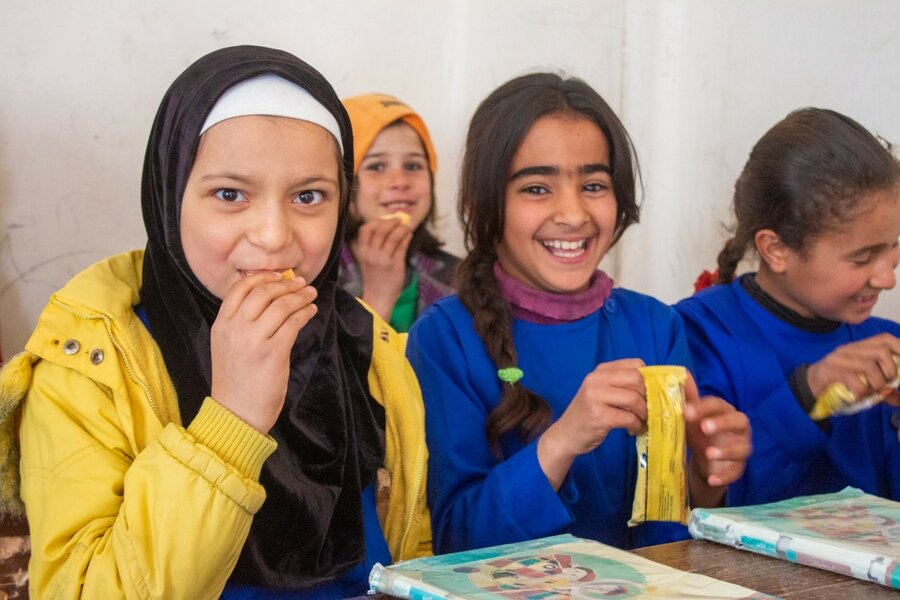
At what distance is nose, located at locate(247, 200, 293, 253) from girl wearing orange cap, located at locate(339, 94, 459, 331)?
173 centimetres

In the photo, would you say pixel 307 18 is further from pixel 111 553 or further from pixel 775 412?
pixel 111 553

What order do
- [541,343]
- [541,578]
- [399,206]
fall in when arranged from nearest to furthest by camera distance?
[541,578] → [541,343] → [399,206]

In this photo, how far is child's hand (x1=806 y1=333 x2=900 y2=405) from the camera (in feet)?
6.13

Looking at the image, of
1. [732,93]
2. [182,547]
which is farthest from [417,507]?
[732,93]

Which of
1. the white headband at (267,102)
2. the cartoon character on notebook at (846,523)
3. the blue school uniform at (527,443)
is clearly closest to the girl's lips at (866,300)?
the blue school uniform at (527,443)

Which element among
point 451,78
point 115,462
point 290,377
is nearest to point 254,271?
point 290,377

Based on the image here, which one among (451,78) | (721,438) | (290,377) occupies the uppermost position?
(451,78)

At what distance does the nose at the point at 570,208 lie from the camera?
6.41ft

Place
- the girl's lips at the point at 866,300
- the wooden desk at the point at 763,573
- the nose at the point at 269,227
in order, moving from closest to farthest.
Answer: the wooden desk at the point at 763,573 < the nose at the point at 269,227 < the girl's lips at the point at 866,300

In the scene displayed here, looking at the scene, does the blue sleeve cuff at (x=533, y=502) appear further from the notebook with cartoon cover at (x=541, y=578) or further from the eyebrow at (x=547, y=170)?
the eyebrow at (x=547, y=170)

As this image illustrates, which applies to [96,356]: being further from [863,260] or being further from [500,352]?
[863,260]

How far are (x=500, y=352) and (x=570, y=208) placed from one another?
0.33 m

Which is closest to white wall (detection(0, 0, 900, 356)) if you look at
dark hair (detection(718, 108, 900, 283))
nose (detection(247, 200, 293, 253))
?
dark hair (detection(718, 108, 900, 283))

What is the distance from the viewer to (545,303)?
197 centimetres
